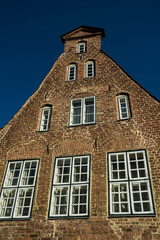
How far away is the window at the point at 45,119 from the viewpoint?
1049 cm

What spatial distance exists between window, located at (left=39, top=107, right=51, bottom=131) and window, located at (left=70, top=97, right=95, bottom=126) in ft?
3.80

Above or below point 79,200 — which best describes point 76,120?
above

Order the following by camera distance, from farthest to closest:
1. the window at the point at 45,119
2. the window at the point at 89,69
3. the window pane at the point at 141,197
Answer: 1. the window at the point at 89,69
2. the window at the point at 45,119
3. the window pane at the point at 141,197

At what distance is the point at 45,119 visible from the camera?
35.7ft

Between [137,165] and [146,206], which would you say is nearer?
[146,206]

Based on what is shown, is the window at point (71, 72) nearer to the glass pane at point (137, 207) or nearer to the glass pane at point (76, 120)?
the glass pane at point (76, 120)

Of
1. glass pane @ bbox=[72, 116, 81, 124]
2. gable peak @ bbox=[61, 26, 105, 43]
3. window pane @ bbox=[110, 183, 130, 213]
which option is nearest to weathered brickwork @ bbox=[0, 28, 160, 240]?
window pane @ bbox=[110, 183, 130, 213]

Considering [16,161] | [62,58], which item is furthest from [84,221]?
[62,58]

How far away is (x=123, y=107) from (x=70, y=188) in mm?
4188

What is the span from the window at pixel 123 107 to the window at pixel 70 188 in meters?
A: 2.44

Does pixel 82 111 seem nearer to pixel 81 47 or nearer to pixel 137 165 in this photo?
pixel 137 165

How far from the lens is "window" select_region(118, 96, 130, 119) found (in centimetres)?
971

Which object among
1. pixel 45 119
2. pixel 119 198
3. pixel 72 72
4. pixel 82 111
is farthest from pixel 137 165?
pixel 72 72

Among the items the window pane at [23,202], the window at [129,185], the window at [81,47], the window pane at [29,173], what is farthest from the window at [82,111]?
the window at [81,47]
